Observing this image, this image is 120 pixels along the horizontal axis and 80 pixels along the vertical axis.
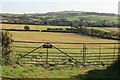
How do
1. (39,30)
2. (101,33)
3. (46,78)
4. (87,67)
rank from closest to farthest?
(46,78)
(87,67)
(101,33)
(39,30)

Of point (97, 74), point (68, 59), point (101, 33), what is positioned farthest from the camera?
point (101, 33)

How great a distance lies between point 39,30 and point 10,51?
37975mm

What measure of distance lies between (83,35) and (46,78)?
39.0 meters

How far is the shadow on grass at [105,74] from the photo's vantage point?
10.2 meters

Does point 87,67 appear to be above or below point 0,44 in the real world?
below

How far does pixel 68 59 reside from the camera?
13.1 metres

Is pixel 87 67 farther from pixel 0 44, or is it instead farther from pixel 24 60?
pixel 0 44

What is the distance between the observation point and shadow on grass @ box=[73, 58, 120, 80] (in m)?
10.2

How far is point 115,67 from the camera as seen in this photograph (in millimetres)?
11281

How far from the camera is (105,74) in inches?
420

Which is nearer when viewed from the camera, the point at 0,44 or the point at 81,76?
the point at 81,76

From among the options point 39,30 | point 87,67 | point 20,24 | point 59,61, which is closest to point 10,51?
A: point 59,61

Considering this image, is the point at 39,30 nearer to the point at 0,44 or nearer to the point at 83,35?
the point at 83,35

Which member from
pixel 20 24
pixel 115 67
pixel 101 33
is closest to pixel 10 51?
pixel 115 67
